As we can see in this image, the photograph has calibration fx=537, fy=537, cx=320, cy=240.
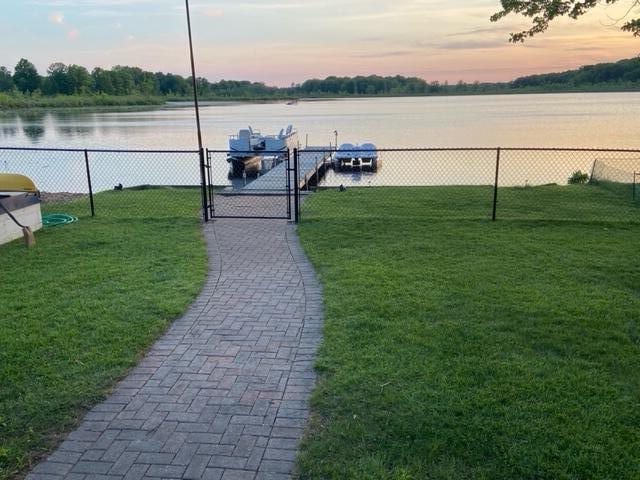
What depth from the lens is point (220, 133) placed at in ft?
145

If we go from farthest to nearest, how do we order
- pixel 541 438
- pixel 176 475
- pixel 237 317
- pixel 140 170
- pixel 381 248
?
pixel 140 170, pixel 381 248, pixel 237 317, pixel 541 438, pixel 176 475

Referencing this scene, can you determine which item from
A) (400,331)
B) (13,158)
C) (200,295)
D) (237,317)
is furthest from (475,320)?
(13,158)

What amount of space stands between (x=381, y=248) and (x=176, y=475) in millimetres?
5406

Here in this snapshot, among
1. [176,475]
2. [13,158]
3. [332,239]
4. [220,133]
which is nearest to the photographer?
[176,475]

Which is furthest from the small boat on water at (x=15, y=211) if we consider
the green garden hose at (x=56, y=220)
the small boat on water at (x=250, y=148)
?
the small boat on water at (x=250, y=148)

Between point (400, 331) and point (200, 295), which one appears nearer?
point (400, 331)

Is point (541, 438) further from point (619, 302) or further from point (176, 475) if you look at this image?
point (619, 302)

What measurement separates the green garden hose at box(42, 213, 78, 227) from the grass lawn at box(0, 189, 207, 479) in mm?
367

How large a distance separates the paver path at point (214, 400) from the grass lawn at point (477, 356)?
224 millimetres

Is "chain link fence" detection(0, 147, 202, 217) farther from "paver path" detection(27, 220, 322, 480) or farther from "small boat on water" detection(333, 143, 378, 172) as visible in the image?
"small boat on water" detection(333, 143, 378, 172)

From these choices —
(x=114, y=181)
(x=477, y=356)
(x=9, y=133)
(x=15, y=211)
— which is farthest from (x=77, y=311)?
(x=9, y=133)

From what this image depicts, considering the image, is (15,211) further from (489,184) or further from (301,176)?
(489,184)

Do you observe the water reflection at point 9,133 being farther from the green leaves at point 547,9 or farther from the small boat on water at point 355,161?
the green leaves at point 547,9

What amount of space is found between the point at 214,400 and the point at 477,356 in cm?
211
